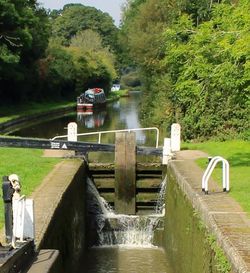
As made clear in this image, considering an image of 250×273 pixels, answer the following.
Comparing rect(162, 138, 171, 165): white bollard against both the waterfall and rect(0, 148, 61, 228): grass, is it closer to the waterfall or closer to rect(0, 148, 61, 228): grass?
the waterfall

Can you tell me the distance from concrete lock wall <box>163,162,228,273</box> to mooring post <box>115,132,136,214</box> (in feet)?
4.87

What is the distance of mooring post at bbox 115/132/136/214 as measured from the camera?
548 inches

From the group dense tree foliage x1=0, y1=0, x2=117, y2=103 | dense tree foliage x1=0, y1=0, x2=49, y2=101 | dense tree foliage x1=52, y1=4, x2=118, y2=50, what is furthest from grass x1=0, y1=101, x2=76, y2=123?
dense tree foliage x1=52, y1=4, x2=118, y2=50

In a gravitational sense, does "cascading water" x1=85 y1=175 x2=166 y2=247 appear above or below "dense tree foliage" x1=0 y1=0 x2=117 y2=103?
below

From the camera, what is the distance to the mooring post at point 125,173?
45.6 ft

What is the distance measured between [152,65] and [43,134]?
823cm

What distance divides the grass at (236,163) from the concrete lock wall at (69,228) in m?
2.70

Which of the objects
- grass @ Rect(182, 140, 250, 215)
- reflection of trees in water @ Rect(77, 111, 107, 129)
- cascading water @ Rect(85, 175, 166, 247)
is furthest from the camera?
reflection of trees in water @ Rect(77, 111, 107, 129)

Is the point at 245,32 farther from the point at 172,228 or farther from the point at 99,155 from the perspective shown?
the point at 99,155

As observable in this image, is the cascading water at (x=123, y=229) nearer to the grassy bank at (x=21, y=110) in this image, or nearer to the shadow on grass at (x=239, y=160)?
the shadow on grass at (x=239, y=160)

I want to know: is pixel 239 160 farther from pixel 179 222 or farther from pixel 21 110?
pixel 21 110

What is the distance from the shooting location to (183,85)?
11148 mm

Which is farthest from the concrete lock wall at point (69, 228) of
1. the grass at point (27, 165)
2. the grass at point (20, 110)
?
the grass at point (20, 110)

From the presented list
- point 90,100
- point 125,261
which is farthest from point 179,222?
point 90,100
